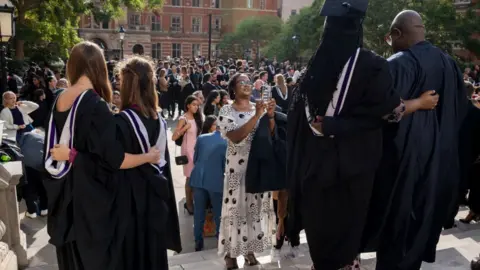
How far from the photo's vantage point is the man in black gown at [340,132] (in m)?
2.80

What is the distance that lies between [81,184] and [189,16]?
246 ft

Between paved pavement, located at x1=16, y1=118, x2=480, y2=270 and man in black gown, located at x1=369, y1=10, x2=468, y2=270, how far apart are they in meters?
1.02

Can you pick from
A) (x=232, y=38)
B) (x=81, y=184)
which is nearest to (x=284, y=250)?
(x=81, y=184)

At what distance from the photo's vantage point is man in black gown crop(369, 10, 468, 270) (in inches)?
125

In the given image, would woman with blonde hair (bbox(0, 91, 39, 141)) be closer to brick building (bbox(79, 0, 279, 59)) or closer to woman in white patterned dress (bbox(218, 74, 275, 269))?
woman in white patterned dress (bbox(218, 74, 275, 269))

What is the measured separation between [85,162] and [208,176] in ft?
7.78

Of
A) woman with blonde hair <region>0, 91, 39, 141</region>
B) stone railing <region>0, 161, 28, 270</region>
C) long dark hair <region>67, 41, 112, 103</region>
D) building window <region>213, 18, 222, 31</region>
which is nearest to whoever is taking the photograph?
long dark hair <region>67, 41, 112, 103</region>

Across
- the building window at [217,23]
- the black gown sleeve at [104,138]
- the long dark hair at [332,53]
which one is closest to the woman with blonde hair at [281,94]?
the long dark hair at [332,53]

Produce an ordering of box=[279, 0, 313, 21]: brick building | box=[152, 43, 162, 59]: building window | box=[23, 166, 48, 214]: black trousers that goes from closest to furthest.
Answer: box=[23, 166, 48, 214]: black trousers < box=[152, 43, 162, 59]: building window < box=[279, 0, 313, 21]: brick building

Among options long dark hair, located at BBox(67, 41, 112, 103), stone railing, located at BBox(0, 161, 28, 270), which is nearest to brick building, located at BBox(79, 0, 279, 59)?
stone railing, located at BBox(0, 161, 28, 270)

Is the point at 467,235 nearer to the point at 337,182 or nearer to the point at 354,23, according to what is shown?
the point at 337,182

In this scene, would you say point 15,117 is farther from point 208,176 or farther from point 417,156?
point 417,156

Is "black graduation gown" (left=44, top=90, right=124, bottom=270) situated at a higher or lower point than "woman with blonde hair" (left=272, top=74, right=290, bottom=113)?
higher

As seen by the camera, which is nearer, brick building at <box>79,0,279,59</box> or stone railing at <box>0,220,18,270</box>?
stone railing at <box>0,220,18,270</box>
